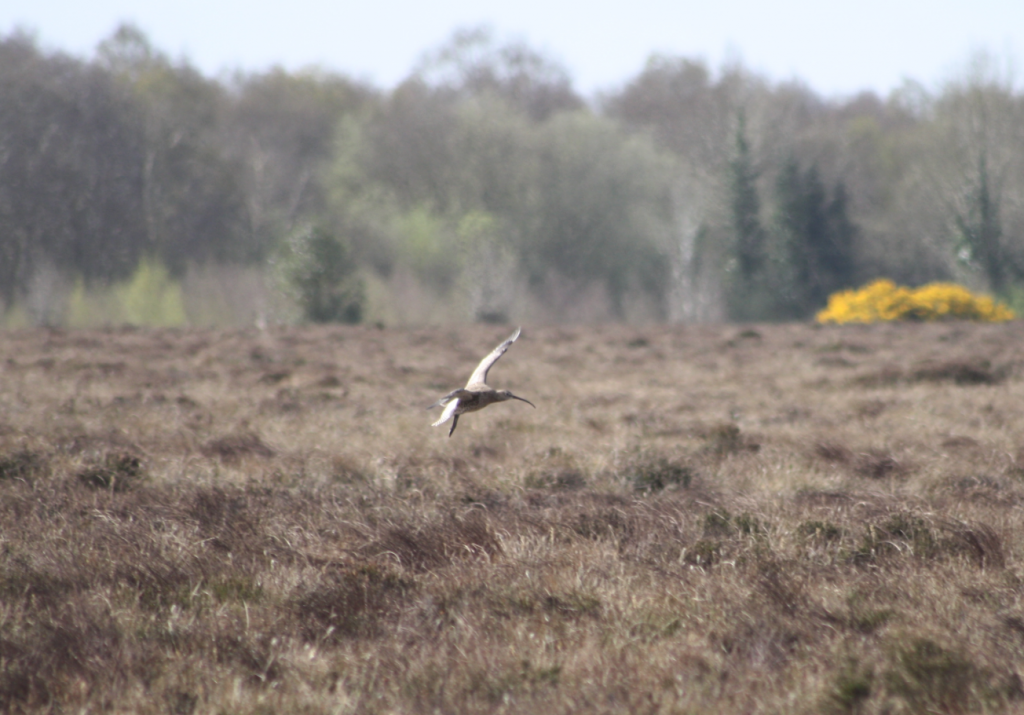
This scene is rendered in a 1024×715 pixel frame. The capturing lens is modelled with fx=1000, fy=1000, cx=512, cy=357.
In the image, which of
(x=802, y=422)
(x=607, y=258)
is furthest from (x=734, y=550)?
(x=607, y=258)

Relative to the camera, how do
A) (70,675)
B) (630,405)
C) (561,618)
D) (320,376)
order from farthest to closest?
(320,376), (630,405), (561,618), (70,675)

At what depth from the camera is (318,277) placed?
31.4m

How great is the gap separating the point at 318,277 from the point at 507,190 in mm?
19579

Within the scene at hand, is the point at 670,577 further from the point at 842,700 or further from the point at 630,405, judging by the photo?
the point at 630,405

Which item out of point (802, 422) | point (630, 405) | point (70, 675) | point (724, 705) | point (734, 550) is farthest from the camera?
point (630, 405)

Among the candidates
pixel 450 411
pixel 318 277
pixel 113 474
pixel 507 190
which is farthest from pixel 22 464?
pixel 507 190

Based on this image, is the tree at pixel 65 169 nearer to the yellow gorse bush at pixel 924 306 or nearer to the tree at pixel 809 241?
the yellow gorse bush at pixel 924 306

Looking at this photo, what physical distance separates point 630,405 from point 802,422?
7.27 ft

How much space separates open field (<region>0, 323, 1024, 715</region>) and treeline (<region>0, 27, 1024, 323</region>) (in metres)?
29.6

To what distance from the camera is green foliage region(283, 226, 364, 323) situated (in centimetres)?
3133

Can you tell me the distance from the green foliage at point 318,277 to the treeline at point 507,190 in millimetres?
6404

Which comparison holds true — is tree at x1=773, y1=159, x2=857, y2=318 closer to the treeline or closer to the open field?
the treeline

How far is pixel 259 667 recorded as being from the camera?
3922 mm

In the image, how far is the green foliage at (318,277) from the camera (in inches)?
1233
